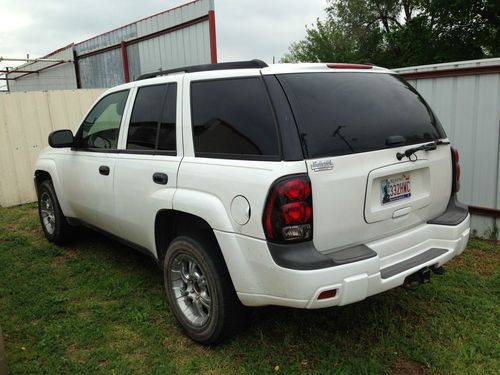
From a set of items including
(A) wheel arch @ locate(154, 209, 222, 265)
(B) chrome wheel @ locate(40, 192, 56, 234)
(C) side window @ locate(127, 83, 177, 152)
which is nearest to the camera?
(A) wheel arch @ locate(154, 209, 222, 265)

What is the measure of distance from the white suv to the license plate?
0.03 ft

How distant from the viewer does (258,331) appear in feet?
10.7

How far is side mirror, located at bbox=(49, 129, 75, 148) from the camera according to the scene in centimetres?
450

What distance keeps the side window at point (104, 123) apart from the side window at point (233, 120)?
3.93 feet

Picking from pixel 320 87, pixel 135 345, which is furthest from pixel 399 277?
pixel 135 345

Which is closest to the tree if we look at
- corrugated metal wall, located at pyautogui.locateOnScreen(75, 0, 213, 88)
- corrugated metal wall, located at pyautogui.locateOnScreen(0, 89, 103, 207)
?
corrugated metal wall, located at pyautogui.locateOnScreen(75, 0, 213, 88)

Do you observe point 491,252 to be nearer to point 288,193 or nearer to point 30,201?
point 288,193

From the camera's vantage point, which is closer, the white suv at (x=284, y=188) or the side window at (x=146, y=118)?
the white suv at (x=284, y=188)

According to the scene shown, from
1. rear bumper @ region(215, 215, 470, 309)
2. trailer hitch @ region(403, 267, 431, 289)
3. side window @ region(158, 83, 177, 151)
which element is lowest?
trailer hitch @ region(403, 267, 431, 289)

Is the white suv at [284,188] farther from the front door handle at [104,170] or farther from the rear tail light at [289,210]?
the front door handle at [104,170]

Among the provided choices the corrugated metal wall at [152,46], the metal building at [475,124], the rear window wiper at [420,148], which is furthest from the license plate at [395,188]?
the corrugated metal wall at [152,46]

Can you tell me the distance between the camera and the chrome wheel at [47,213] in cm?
537

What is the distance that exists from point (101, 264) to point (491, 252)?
13.9 ft

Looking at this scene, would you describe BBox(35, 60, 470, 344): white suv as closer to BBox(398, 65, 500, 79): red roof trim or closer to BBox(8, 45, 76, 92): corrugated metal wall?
BBox(398, 65, 500, 79): red roof trim
